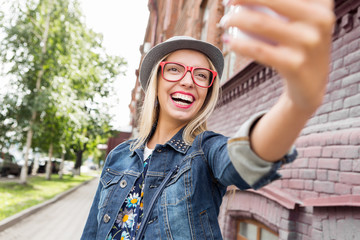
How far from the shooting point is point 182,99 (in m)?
1.75

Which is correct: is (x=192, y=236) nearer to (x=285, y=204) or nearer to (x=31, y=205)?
(x=285, y=204)

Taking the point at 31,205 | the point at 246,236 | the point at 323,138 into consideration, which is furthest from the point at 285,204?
the point at 31,205

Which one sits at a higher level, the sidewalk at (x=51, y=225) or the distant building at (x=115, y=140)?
the distant building at (x=115, y=140)

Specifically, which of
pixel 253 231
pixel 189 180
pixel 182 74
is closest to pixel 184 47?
pixel 182 74

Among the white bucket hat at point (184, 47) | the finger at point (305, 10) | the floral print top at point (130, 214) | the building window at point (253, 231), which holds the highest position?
the white bucket hat at point (184, 47)

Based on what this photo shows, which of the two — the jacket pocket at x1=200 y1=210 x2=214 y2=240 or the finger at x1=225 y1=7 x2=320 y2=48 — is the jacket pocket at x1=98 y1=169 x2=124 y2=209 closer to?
the jacket pocket at x1=200 y1=210 x2=214 y2=240

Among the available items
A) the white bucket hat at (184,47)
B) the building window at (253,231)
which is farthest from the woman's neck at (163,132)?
the building window at (253,231)

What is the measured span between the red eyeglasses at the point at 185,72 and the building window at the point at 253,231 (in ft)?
8.19

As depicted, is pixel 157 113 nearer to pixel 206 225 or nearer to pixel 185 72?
pixel 185 72

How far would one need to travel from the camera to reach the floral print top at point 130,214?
1694mm

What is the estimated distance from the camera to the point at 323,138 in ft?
8.90

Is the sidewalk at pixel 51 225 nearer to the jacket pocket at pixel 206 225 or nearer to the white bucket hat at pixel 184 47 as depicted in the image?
the white bucket hat at pixel 184 47

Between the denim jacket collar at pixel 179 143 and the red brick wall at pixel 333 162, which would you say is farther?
the red brick wall at pixel 333 162

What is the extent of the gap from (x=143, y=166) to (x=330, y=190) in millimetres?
1634
